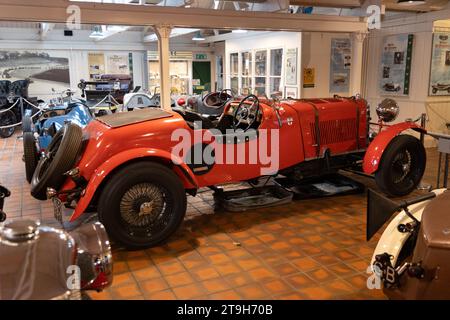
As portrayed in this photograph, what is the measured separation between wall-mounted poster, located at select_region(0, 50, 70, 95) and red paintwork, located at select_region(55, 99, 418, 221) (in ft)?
36.2

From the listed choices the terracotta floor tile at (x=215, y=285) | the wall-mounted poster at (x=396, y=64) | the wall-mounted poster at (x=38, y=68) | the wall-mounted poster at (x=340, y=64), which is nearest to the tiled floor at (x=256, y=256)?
the terracotta floor tile at (x=215, y=285)

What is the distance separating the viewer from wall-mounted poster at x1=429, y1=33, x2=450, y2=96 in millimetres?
8078

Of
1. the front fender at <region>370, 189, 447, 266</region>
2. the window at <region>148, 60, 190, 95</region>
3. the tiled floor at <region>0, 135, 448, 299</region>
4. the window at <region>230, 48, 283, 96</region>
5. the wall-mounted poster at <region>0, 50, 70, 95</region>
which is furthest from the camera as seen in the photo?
the window at <region>148, 60, 190, 95</region>

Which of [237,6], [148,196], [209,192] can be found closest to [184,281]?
[148,196]

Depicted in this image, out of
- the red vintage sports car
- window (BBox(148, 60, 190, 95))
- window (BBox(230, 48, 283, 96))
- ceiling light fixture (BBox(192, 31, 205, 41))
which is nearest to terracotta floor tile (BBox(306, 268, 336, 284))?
the red vintage sports car

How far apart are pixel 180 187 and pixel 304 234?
126cm

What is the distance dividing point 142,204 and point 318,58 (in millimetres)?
6343

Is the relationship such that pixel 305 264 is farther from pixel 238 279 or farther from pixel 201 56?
pixel 201 56

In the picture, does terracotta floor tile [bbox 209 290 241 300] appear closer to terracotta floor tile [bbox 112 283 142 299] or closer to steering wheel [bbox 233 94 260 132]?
terracotta floor tile [bbox 112 283 142 299]

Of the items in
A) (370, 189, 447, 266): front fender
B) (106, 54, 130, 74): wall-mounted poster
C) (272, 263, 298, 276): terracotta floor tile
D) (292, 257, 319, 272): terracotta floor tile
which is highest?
(106, 54, 130, 74): wall-mounted poster

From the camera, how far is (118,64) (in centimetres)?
1512

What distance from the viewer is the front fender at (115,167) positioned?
3.34m

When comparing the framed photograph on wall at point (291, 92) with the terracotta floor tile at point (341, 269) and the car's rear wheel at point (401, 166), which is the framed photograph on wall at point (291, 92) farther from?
the terracotta floor tile at point (341, 269)

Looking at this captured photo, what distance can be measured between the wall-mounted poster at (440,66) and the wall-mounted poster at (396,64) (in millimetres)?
491
